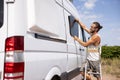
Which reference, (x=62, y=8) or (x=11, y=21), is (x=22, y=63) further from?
(x=62, y=8)

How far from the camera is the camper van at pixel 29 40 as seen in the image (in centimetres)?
331

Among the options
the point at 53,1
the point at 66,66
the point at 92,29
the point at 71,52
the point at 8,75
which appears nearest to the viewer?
the point at 8,75

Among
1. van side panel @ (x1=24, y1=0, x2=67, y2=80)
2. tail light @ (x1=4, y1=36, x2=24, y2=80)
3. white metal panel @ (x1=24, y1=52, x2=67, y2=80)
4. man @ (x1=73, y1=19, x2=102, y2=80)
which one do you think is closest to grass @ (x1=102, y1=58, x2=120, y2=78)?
man @ (x1=73, y1=19, x2=102, y2=80)

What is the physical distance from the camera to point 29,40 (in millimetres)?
3529

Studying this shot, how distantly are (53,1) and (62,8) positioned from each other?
2.58 feet

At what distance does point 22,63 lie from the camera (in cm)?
334

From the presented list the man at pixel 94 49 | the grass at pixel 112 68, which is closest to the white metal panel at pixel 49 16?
the man at pixel 94 49

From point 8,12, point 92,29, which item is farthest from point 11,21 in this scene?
point 92,29

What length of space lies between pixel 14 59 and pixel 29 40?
14.9 inches

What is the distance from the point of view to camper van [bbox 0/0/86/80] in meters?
3.31

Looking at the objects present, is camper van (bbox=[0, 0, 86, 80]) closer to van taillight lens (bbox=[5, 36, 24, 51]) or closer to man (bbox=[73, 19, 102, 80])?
van taillight lens (bbox=[5, 36, 24, 51])

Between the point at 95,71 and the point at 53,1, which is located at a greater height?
the point at 53,1

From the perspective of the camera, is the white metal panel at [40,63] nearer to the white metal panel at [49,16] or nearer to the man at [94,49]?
the white metal panel at [49,16]

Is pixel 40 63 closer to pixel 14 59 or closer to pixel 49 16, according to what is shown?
pixel 14 59
